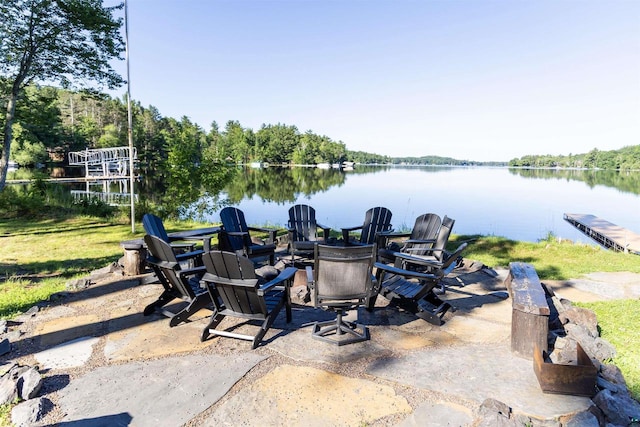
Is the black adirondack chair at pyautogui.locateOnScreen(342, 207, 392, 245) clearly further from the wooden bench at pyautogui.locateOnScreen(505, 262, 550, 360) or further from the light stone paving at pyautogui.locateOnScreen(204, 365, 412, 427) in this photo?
the light stone paving at pyautogui.locateOnScreen(204, 365, 412, 427)

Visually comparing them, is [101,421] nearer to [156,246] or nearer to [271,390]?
[271,390]

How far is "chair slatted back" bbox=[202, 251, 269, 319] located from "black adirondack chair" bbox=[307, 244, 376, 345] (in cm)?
51

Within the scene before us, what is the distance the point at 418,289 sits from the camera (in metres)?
3.68

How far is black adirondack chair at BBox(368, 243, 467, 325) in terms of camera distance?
348cm

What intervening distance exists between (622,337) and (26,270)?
7.47 meters

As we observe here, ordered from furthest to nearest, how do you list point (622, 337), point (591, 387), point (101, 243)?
point (101, 243), point (622, 337), point (591, 387)

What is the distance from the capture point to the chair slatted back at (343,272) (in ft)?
9.86

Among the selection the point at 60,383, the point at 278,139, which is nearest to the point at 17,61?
the point at 60,383

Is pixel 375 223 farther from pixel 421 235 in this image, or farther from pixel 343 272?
pixel 343 272

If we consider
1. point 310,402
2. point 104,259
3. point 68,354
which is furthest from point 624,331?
point 104,259

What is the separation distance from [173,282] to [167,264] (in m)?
0.25

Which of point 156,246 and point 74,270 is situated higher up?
point 156,246

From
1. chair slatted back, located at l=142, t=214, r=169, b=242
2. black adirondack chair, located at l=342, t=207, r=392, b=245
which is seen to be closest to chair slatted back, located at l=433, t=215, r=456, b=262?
black adirondack chair, located at l=342, t=207, r=392, b=245

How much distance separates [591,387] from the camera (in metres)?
2.27
